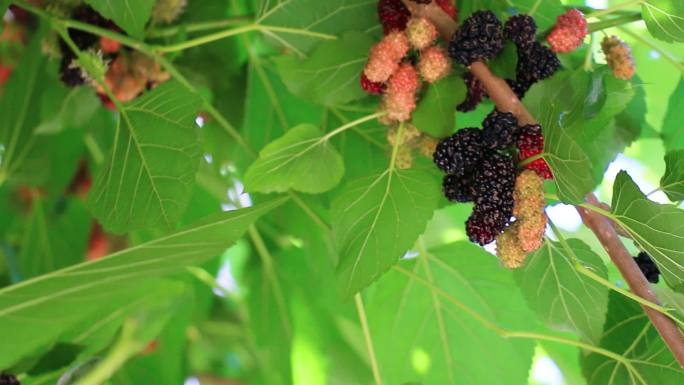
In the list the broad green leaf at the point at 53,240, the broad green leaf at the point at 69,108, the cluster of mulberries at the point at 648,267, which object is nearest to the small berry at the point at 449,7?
the cluster of mulberries at the point at 648,267

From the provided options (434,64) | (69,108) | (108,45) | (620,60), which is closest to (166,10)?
(108,45)

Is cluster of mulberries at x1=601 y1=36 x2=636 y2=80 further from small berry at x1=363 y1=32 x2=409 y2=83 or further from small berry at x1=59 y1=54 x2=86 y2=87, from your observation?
small berry at x1=59 y1=54 x2=86 y2=87

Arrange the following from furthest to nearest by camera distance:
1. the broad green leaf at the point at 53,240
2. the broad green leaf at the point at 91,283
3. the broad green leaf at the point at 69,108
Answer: the broad green leaf at the point at 53,240 < the broad green leaf at the point at 69,108 < the broad green leaf at the point at 91,283

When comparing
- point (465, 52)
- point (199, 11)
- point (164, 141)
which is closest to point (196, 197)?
point (199, 11)

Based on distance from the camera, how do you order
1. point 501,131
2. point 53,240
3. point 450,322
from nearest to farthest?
point 501,131
point 450,322
point 53,240

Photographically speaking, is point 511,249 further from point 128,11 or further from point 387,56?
point 128,11

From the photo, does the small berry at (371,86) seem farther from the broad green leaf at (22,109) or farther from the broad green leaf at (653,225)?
the broad green leaf at (22,109)
